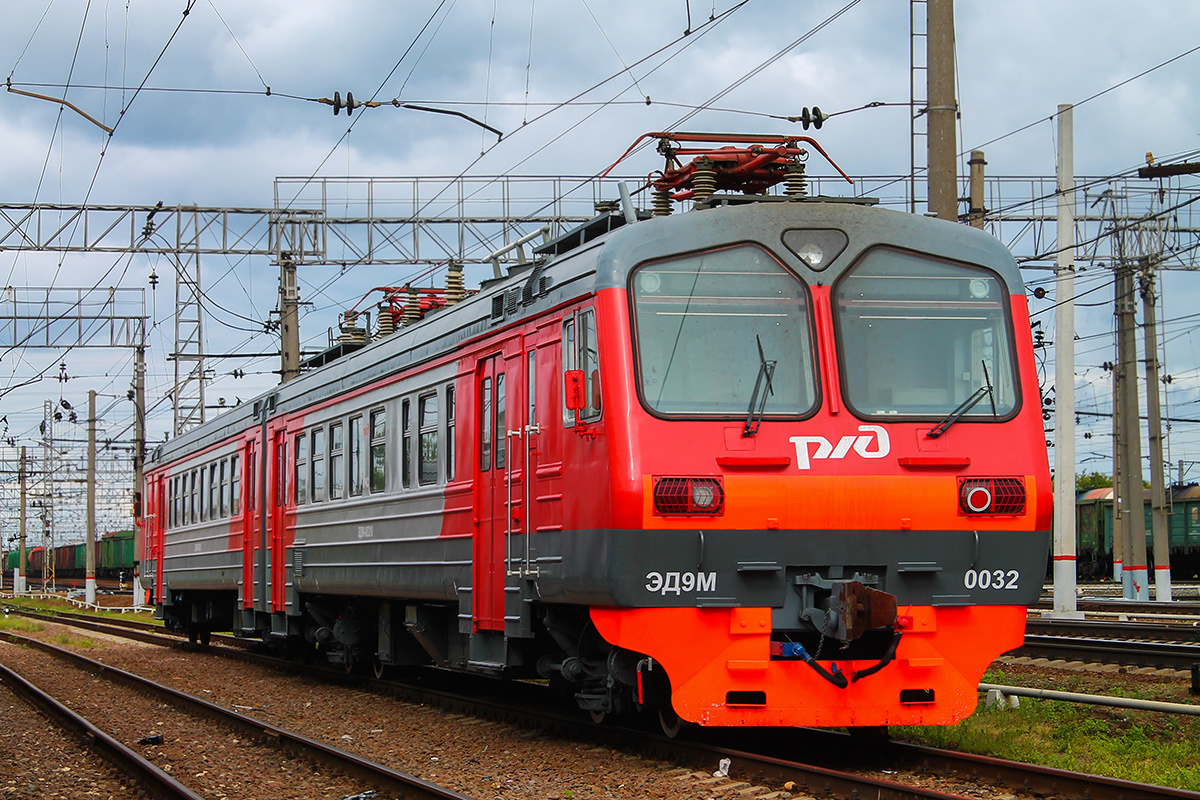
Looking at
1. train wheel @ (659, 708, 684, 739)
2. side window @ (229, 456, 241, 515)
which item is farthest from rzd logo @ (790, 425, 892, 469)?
side window @ (229, 456, 241, 515)

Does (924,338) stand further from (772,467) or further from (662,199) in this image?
(662,199)

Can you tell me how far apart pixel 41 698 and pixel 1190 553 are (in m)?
40.6

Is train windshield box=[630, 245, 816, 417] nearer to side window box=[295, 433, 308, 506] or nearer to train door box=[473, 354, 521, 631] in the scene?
train door box=[473, 354, 521, 631]

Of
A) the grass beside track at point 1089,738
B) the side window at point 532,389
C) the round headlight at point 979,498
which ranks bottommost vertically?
the grass beside track at point 1089,738

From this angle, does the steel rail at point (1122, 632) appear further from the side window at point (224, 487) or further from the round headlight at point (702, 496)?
the side window at point (224, 487)

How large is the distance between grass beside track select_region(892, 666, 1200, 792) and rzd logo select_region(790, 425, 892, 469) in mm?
2079

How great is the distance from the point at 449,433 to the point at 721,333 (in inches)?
140

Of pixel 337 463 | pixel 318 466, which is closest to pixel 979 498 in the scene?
pixel 337 463

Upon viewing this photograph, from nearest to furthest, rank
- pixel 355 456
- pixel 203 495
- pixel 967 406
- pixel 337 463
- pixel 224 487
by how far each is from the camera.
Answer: pixel 967 406
pixel 355 456
pixel 337 463
pixel 224 487
pixel 203 495

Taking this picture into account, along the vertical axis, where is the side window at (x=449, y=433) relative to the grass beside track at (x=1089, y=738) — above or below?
above

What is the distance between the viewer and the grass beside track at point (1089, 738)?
847 centimetres

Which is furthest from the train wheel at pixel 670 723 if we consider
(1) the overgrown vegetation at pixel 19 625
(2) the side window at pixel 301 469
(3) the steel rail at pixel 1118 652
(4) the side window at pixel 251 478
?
(1) the overgrown vegetation at pixel 19 625

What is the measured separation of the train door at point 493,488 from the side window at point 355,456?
3292 mm

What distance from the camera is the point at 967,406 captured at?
29.2ft
